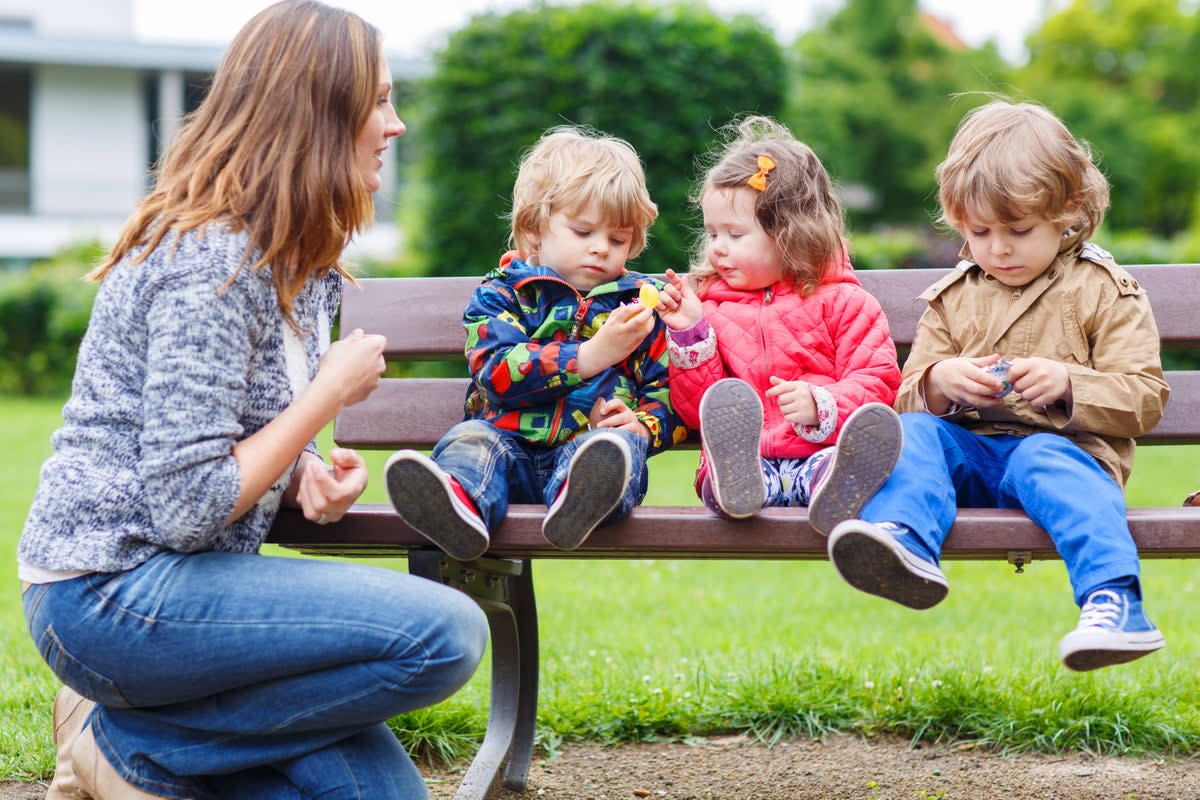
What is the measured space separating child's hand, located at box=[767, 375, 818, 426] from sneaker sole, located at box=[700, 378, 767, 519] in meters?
0.30

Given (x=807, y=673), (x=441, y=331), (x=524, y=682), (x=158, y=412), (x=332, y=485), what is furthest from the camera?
(x=807, y=673)

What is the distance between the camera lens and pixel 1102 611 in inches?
85.8

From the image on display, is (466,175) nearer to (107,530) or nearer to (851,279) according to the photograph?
(851,279)

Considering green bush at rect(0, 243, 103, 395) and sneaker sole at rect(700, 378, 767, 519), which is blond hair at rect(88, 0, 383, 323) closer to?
sneaker sole at rect(700, 378, 767, 519)

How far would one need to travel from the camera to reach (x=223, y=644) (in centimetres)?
208

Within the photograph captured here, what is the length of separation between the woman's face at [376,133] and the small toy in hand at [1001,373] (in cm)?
121

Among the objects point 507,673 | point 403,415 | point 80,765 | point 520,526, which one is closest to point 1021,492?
point 520,526

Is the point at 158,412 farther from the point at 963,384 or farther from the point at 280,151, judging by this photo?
the point at 963,384

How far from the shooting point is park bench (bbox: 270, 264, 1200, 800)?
235 cm

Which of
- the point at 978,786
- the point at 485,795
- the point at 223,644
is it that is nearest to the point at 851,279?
the point at 978,786

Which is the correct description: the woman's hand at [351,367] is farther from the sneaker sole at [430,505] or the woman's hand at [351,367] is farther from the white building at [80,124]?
the white building at [80,124]

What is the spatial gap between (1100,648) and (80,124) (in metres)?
23.4

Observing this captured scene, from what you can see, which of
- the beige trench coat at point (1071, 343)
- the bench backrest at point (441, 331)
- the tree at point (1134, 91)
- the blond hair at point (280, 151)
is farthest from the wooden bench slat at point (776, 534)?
the tree at point (1134, 91)

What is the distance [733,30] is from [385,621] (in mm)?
7827
